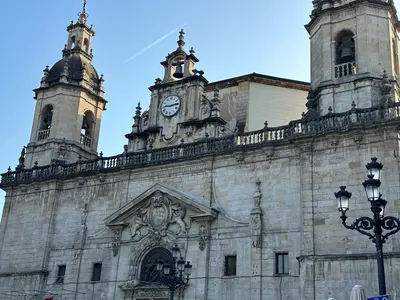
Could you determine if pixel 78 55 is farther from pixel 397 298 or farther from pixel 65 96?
pixel 397 298

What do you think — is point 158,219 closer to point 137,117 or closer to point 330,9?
point 137,117

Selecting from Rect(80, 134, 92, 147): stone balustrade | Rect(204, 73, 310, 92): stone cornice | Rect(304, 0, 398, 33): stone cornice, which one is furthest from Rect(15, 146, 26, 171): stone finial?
Rect(304, 0, 398, 33): stone cornice

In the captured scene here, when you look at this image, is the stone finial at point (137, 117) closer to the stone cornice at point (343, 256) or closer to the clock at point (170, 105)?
the clock at point (170, 105)

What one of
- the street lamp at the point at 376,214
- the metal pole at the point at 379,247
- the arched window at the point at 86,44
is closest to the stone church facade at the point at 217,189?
the arched window at the point at 86,44

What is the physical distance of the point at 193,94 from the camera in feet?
82.2

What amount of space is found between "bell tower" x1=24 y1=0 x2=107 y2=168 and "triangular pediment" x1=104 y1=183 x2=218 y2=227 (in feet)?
18.3

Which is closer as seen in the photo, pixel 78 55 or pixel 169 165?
pixel 169 165

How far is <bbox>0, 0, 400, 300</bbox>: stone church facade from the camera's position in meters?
19.0

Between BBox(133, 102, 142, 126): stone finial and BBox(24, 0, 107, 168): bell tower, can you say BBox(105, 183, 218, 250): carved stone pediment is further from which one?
BBox(24, 0, 107, 168): bell tower

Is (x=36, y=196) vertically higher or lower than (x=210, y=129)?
lower

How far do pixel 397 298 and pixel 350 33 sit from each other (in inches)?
422

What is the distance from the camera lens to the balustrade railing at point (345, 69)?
2144 centimetres

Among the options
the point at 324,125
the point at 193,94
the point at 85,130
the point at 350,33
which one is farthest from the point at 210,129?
the point at 85,130

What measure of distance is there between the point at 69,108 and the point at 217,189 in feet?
36.0
